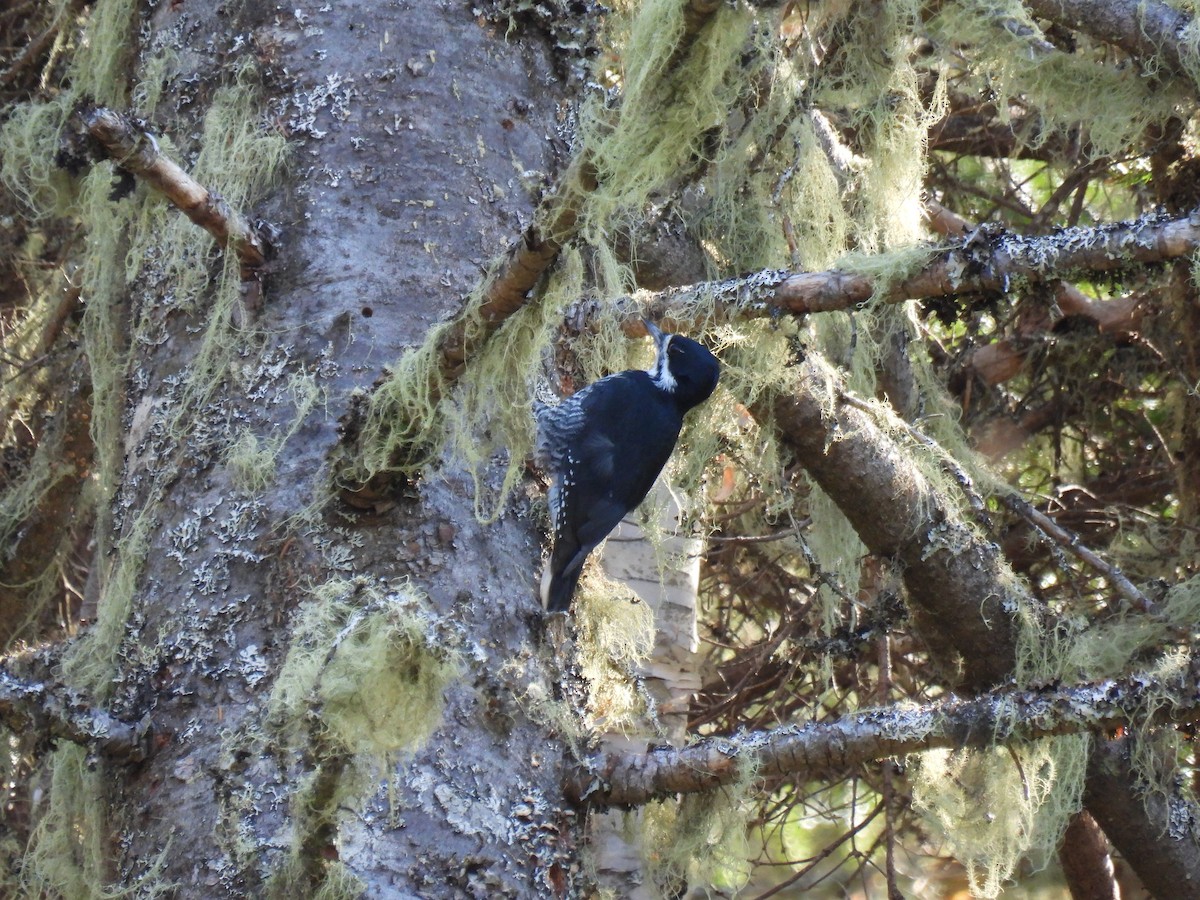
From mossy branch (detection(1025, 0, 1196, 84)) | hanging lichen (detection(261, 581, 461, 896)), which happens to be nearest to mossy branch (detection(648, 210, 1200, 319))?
hanging lichen (detection(261, 581, 461, 896))

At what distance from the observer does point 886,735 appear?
1.85m

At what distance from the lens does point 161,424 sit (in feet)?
6.84

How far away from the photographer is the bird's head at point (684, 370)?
2.50 meters

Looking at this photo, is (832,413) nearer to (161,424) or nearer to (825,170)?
(825,170)

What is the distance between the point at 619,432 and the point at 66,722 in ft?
4.46

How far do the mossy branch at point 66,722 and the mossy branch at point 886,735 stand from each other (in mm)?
615

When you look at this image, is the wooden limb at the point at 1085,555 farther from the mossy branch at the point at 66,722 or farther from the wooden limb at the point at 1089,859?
the mossy branch at the point at 66,722

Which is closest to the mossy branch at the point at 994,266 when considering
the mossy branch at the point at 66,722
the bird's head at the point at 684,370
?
the bird's head at the point at 684,370

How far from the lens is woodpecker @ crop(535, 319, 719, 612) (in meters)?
2.52

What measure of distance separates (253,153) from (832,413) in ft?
3.63

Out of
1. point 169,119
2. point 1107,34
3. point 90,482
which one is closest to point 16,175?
point 169,119

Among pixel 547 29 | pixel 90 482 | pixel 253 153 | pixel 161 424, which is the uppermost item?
pixel 547 29

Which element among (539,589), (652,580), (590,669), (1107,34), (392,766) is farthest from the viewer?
(652,580)

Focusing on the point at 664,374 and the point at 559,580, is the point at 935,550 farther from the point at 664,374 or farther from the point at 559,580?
the point at 559,580
